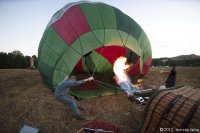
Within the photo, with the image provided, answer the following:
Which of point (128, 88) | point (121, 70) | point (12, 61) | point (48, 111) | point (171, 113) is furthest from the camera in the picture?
point (12, 61)

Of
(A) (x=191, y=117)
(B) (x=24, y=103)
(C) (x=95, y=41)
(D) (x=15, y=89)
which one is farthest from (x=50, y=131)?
(D) (x=15, y=89)

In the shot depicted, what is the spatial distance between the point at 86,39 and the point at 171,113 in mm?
4174

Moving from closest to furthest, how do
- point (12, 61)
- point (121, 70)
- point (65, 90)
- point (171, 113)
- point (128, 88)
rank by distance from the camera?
point (171, 113) → point (65, 90) → point (128, 88) → point (121, 70) → point (12, 61)

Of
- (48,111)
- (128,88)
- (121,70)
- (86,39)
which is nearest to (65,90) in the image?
(48,111)

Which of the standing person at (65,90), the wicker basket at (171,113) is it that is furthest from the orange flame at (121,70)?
the wicker basket at (171,113)

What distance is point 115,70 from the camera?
29.7ft

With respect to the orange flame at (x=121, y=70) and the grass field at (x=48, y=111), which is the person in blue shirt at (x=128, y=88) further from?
the grass field at (x=48, y=111)

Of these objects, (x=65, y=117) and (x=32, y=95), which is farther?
(x=32, y=95)

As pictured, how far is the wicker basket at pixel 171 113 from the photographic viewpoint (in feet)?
11.4

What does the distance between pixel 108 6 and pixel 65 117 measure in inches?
184

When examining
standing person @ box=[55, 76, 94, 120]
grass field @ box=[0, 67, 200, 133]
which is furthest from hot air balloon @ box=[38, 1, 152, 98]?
grass field @ box=[0, 67, 200, 133]

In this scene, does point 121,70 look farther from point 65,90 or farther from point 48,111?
point 48,111

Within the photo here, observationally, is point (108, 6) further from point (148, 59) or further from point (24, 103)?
point (24, 103)

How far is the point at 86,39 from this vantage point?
7.17m
